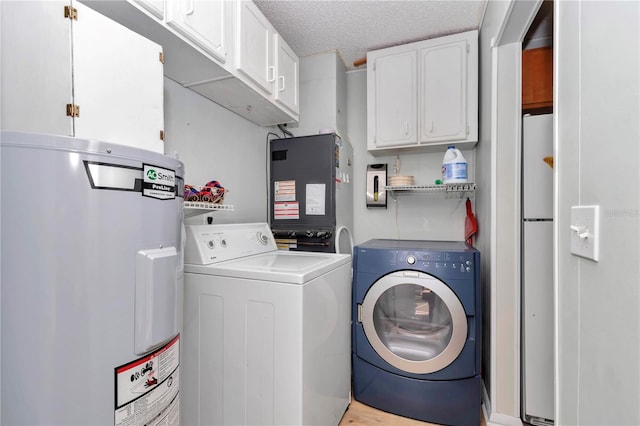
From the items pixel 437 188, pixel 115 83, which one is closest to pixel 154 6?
pixel 115 83

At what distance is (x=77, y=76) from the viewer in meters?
0.93

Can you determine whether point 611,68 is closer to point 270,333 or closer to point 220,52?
point 270,333

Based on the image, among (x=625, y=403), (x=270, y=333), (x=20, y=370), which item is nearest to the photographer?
(x=625, y=403)

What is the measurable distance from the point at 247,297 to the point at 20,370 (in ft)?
2.42

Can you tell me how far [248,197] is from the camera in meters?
2.29

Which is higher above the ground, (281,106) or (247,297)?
(281,106)

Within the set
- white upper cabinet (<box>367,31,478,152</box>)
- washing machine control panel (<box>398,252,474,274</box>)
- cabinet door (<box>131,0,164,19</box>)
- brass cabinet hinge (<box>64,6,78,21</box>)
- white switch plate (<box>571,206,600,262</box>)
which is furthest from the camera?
white upper cabinet (<box>367,31,478,152</box>)

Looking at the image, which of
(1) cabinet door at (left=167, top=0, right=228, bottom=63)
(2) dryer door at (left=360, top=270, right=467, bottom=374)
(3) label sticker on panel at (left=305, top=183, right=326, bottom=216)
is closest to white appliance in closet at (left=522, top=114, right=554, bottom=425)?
(2) dryer door at (left=360, top=270, right=467, bottom=374)

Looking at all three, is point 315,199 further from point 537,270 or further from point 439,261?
point 537,270

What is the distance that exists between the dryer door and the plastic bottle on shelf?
2.65 ft

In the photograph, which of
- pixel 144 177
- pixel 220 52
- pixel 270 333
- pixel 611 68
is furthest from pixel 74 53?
pixel 611 68

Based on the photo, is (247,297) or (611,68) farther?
(247,297)

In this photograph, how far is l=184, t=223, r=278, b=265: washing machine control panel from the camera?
1476 millimetres

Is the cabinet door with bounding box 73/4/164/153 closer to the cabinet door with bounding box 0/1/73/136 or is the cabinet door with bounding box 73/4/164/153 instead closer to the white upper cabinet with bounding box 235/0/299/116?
the cabinet door with bounding box 0/1/73/136
